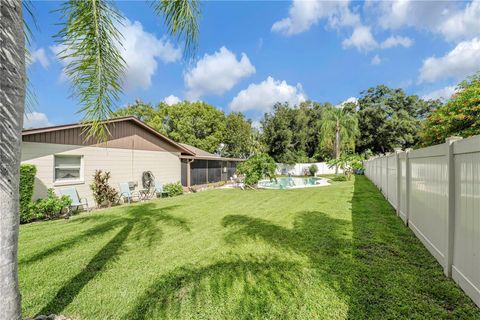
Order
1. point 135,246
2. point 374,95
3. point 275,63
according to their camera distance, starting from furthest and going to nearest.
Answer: point 374,95
point 275,63
point 135,246

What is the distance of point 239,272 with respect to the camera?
3762 mm

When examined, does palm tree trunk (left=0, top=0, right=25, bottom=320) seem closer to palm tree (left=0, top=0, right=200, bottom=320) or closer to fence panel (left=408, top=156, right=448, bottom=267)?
palm tree (left=0, top=0, right=200, bottom=320)

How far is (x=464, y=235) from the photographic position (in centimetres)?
286

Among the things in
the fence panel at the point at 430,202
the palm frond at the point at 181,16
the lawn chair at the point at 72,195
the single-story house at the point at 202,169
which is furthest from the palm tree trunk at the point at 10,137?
the single-story house at the point at 202,169

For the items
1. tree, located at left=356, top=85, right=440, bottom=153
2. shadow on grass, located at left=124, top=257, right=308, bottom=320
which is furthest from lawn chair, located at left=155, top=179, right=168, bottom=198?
tree, located at left=356, top=85, right=440, bottom=153

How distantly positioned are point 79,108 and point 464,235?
4690mm

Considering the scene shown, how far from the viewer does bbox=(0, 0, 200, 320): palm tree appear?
1.68m

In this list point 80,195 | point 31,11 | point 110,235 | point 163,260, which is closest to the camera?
point 31,11

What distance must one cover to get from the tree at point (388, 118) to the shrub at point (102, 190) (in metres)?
34.3

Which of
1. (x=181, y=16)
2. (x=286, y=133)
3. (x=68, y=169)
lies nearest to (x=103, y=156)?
(x=68, y=169)

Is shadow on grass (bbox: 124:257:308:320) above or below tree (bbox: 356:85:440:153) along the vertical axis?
below

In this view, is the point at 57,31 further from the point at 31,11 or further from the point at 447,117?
the point at 447,117

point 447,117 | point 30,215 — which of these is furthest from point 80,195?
point 447,117

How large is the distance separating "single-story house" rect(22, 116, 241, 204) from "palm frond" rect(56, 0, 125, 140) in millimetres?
3728
